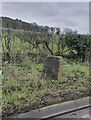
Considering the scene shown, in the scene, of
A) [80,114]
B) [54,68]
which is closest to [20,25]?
[54,68]

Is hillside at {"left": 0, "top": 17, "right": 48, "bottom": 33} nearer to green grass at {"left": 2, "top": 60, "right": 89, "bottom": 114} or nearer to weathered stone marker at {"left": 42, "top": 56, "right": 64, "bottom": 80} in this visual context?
green grass at {"left": 2, "top": 60, "right": 89, "bottom": 114}

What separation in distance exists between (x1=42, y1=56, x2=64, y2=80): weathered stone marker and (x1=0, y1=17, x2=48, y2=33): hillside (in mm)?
2540

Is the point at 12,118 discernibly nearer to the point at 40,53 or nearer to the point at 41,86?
the point at 41,86

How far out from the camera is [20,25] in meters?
5.88

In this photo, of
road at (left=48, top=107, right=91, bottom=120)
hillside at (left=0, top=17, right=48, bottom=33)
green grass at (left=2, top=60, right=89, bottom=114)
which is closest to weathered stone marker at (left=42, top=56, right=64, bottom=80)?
green grass at (left=2, top=60, right=89, bottom=114)

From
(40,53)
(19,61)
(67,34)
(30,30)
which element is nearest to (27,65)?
(19,61)

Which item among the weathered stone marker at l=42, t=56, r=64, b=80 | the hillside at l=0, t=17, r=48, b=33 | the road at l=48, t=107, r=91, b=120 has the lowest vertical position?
the road at l=48, t=107, r=91, b=120

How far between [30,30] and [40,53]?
112 centimetres

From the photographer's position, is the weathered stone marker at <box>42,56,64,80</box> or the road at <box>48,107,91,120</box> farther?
the weathered stone marker at <box>42,56,64,80</box>

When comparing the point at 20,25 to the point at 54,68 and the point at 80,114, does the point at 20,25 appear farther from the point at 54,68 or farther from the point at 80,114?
the point at 80,114

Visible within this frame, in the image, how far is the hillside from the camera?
5364 millimetres

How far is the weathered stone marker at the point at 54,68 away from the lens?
374 cm

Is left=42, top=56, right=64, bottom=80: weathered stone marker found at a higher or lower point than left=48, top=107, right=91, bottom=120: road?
higher

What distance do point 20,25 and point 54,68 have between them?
3.00 meters
